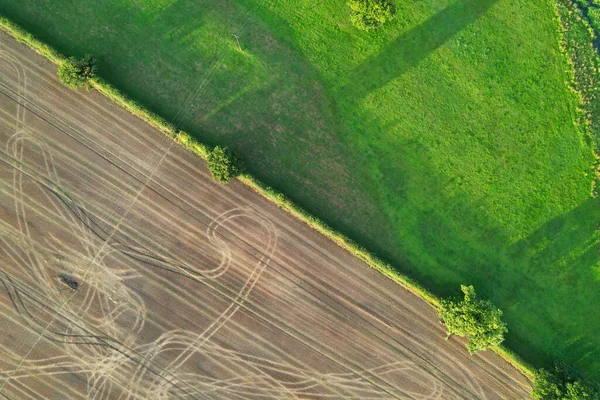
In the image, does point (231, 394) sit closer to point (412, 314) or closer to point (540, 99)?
point (412, 314)

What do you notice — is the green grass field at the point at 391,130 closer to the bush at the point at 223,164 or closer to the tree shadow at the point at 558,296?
the tree shadow at the point at 558,296

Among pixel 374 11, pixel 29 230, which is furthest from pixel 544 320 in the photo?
pixel 29 230

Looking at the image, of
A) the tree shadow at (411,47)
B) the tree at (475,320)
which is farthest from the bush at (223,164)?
the tree at (475,320)

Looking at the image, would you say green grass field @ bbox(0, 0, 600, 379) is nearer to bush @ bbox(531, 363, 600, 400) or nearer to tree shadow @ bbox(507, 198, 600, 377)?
tree shadow @ bbox(507, 198, 600, 377)

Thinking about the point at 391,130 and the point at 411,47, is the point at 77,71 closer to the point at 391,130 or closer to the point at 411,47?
the point at 391,130

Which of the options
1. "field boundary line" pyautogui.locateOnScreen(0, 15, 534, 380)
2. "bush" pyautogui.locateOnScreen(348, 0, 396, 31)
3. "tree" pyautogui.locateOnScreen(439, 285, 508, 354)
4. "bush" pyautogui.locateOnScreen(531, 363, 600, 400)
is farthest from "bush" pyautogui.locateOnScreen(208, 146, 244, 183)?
"bush" pyautogui.locateOnScreen(531, 363, 600, 400)

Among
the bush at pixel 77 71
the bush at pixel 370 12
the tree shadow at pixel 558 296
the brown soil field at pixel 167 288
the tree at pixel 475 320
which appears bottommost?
the brown soil field at pixel 167 288
